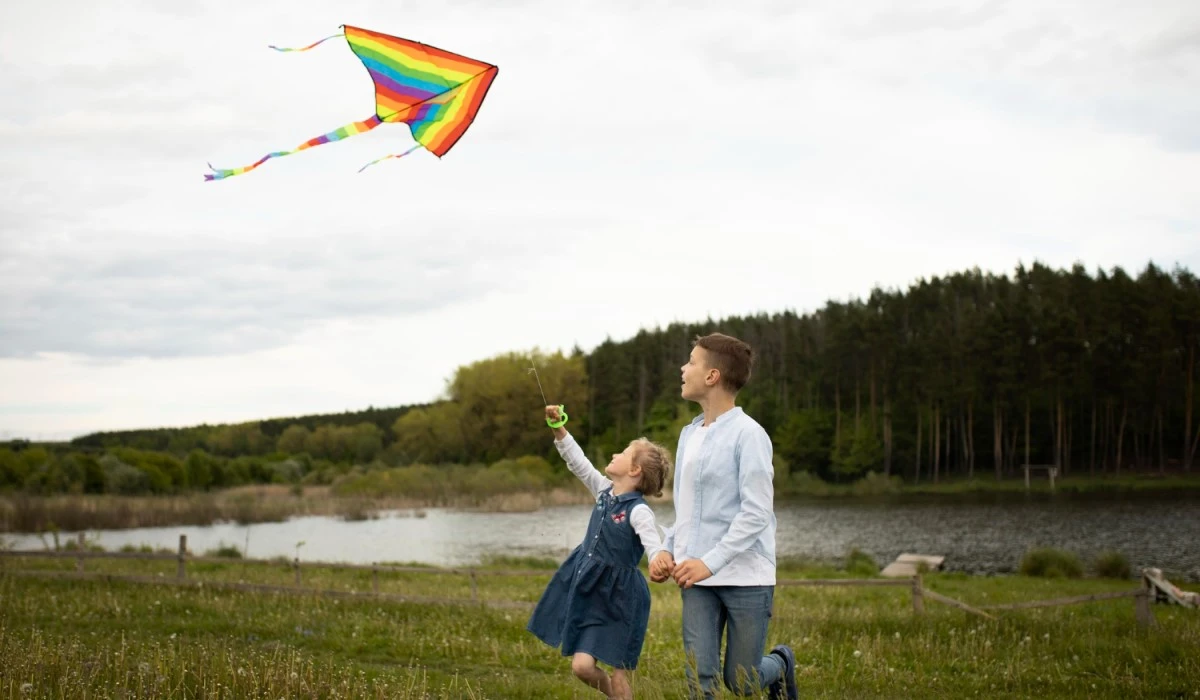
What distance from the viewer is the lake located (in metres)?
29.3

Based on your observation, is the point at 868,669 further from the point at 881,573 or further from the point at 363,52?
the point at 881,573

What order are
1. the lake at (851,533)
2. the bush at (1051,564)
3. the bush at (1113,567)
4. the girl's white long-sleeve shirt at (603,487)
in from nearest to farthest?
the girl's white long-sleeve shirt at (603,487)
the bush at (1113,567)
the bush at (1051,564)
the lake at (851,533)

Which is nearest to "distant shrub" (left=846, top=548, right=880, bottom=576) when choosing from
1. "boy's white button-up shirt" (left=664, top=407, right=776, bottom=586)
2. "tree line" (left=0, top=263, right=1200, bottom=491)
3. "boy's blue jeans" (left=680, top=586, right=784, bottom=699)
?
"boy's blue jeans" (left=680, top=586, right=784, bottom=699)

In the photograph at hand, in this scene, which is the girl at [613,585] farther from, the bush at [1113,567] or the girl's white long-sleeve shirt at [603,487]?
the bush at [1113,567]

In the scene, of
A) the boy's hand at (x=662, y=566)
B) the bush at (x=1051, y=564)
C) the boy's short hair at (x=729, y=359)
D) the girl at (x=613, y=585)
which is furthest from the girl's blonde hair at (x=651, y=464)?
the bush at (x=1051, y=564)

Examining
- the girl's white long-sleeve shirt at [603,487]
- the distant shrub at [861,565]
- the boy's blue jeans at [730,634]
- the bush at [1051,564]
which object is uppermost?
the girl's white long-sleeve shirt at [603,487]

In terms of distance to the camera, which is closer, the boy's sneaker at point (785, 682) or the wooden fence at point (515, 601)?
the boy's sneaker at point (785, 682)

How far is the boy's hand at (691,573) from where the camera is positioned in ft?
15.0

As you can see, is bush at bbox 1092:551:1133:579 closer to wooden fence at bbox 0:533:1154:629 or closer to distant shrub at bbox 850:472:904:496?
wooden fence at bbox 0:533:1154:629

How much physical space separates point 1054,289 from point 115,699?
227ft

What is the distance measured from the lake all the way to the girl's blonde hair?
869 inches

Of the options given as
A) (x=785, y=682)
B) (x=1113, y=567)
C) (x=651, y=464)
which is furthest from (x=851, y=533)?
(x=651, y=464)

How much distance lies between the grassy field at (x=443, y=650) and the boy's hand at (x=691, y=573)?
1.25m

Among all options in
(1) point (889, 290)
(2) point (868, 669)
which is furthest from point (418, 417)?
(2) point (868, 669)
